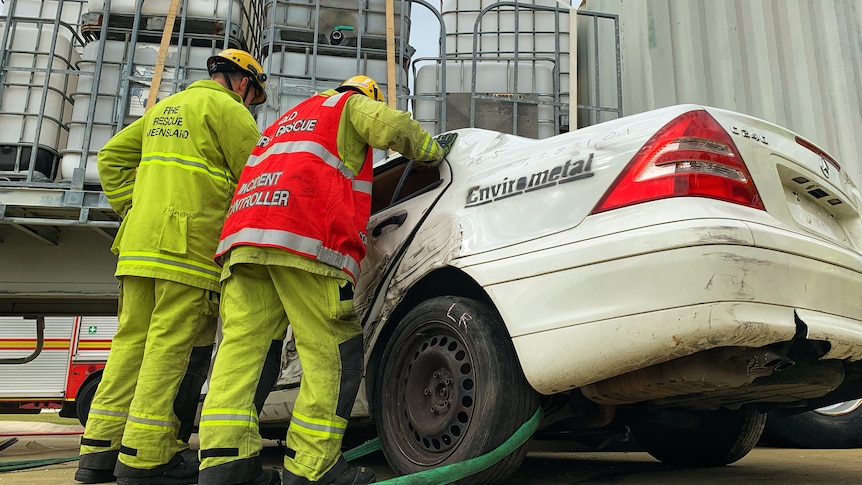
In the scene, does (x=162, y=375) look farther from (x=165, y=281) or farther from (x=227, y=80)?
(x=227, y=80)

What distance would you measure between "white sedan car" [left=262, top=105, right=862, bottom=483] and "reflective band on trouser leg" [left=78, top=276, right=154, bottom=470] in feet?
3.44

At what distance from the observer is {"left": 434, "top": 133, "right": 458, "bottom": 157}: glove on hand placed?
2.73 metres

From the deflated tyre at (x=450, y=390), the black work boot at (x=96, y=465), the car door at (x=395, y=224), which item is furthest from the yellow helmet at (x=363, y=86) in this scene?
the black work boot at (x=96, y=465)

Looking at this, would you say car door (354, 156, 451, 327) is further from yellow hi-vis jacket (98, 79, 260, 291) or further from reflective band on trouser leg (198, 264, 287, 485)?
yellow hi-vis jacket (98, 79, 260, 291)

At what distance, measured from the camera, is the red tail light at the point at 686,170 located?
1.84m

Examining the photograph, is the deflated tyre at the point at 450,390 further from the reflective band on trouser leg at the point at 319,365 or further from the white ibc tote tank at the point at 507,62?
the white ibc tote tank at the point at 507,62

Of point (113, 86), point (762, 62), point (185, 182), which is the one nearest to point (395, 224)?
point (185, 182)

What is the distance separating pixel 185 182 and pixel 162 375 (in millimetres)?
826

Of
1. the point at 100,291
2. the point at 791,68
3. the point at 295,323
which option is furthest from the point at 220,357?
the point at 791,68

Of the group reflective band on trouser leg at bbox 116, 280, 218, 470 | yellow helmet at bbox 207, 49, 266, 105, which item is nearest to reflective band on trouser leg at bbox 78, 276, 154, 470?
reflective band on trouser leg at bbox 116, 280, 218, 470

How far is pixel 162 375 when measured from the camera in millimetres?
2650

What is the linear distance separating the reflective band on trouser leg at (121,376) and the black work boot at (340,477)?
1.02 m

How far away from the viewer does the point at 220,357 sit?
2357 millimetres

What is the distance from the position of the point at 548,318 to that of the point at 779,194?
792mm
